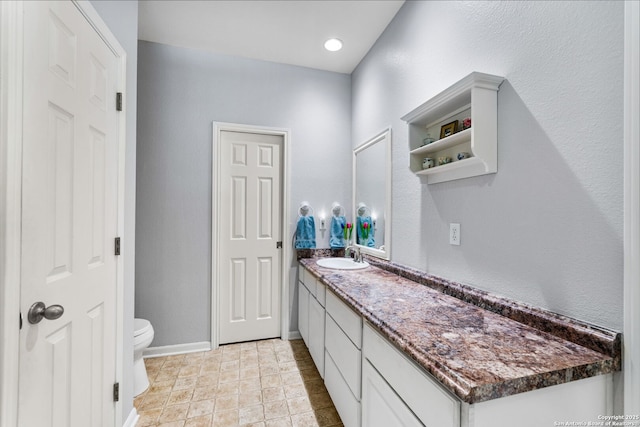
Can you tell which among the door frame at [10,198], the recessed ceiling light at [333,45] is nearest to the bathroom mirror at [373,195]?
the recessed ceiling light at [333,45]

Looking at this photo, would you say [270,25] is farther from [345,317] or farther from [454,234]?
[345,317]

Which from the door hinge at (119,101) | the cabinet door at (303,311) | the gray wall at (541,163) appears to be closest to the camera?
the gray wall at (541,163)

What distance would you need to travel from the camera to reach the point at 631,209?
2.73ft

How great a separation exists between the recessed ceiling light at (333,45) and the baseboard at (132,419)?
2.96m

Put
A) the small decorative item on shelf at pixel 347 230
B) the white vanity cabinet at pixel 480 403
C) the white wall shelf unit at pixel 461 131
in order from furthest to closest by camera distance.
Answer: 1. the small decorative item on shelf at pixel 347 230
2. the white wall shelf unit at pixel 461 131
3. the white vanity cabinet at pixel 480 403

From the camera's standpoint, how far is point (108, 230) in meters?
1.42

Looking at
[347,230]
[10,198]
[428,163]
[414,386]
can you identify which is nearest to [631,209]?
[414,386]

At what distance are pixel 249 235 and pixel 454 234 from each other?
1.84m

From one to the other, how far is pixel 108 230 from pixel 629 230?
2.03m

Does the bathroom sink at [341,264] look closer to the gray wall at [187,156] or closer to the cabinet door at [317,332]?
the cabinet door at [317,332]

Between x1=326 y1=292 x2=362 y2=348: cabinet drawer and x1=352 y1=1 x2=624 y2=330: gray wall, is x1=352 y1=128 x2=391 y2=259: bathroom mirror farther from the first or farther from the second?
x1=326 y1=292 x2=362 y2=348: cabinet drawer

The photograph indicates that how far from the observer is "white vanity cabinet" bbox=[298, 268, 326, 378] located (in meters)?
1.96

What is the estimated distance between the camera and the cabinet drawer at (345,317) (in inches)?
52.7

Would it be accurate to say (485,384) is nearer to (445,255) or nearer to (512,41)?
(445,255)
